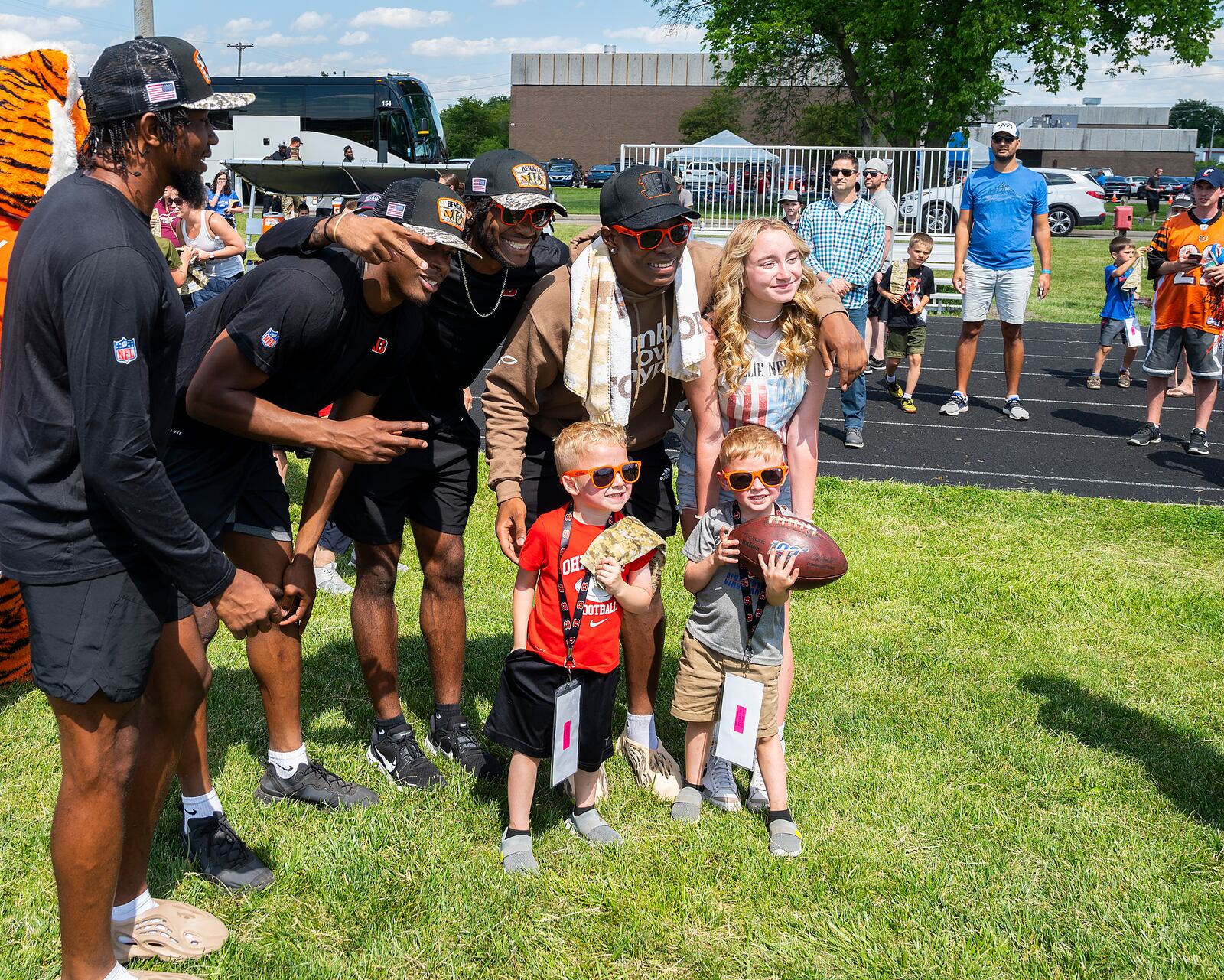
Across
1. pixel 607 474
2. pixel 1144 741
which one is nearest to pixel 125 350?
pixel 607 474

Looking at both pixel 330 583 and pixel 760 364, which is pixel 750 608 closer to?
pixel 760 364

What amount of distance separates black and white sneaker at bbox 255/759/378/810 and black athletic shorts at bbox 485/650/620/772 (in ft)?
2.17

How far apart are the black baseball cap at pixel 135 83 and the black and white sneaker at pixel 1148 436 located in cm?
971

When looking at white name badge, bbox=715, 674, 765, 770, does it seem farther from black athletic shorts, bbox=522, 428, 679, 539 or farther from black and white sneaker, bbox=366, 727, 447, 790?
black and white sneaker, bbox=366, 727, 447, 790

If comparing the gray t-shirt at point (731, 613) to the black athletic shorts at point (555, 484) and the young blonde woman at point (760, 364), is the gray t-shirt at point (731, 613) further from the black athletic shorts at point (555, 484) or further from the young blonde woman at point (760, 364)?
the black athletic shorts at point (555, 484)

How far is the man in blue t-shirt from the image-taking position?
10812mm

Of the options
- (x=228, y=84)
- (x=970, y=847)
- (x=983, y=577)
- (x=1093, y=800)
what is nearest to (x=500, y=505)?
(x=970, y=847)

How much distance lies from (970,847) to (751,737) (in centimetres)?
87

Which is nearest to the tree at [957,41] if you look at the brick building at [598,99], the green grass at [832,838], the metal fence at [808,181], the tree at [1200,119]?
the metal fence at [808,181]

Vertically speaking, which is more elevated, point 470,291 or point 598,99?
point 598,99

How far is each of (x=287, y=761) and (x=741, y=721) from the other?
1.72 metres

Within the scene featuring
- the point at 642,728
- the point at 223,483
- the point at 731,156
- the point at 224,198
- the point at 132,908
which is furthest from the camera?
the point at 731,156

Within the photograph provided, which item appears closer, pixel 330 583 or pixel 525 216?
pixel 525 216

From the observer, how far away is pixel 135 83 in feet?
8.49
